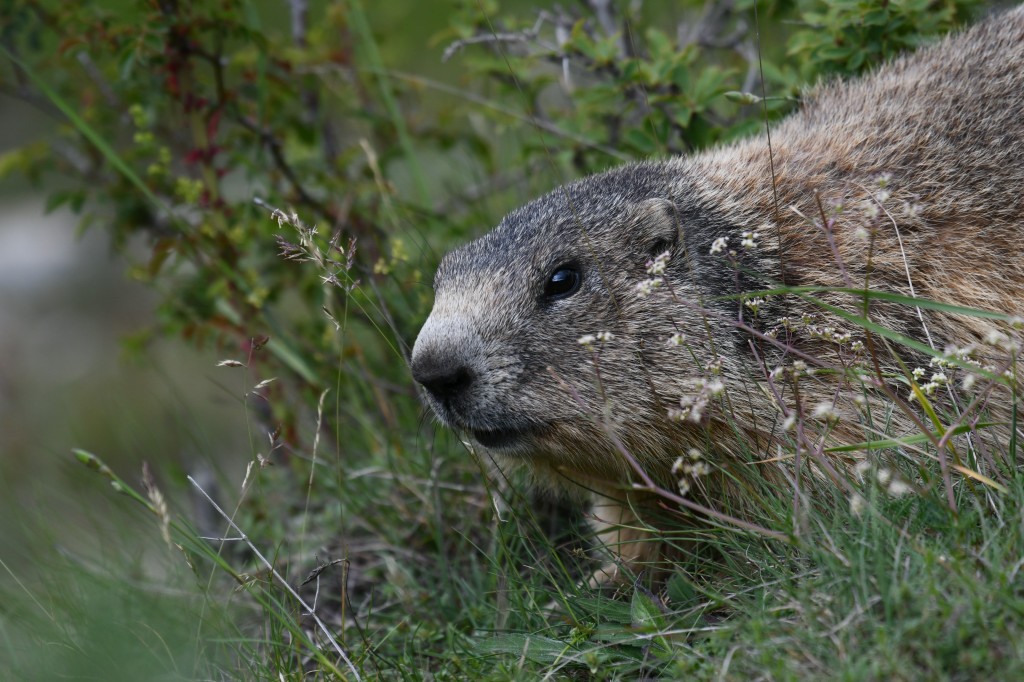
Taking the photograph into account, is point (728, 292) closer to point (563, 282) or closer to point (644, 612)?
point (563, 282)

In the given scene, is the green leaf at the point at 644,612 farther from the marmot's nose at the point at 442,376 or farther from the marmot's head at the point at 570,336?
the marmot's nose at the point at 442,376

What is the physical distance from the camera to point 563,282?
4117 millimetres

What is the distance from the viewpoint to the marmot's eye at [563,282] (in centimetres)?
409

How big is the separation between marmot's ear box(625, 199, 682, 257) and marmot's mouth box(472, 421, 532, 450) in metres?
0.92

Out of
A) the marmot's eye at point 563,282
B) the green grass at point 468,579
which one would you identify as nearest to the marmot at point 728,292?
the marmot's eye at point 563,282

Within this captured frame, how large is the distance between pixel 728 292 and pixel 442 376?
1.23 meters

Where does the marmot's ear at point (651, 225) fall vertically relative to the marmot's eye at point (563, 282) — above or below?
above

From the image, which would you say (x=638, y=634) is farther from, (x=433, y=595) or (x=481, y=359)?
(x=433, y=595)

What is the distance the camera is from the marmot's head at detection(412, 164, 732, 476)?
3.79m

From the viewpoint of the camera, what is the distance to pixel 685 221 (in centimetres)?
425

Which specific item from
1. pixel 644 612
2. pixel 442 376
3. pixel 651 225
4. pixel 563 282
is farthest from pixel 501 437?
pixel 651 225

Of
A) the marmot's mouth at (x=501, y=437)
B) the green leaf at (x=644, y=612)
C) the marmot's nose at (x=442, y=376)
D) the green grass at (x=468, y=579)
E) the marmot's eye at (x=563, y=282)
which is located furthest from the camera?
the marmot's eye at (x=563, y=282)

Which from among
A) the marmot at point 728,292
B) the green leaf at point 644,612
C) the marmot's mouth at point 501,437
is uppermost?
the marmot at point 728,292

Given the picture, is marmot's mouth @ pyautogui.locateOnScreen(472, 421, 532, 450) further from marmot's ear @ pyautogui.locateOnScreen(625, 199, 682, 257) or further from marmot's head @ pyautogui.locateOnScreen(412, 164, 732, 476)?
marmot's ear @ pyautogui.locateOnScreen(625, 199, 682, 257)
